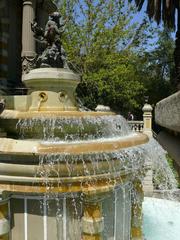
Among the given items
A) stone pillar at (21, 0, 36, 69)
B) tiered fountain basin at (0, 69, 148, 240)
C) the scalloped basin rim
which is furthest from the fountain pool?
stone pillar at (21, 0, 36, 69)

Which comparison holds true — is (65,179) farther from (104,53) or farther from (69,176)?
(104,53)

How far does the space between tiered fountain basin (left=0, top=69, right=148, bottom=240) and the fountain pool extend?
289 centimetres

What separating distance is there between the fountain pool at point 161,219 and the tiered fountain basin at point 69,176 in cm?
289

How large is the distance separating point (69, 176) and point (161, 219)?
5667 mm

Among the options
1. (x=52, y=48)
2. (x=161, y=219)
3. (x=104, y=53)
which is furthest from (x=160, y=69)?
(x=52, y=48)

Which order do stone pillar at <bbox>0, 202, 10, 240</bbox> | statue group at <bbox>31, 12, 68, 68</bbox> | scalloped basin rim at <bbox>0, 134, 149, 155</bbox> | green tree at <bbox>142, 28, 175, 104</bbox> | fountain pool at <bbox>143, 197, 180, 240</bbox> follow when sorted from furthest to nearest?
1. green tree at <bbox>142, 28, 175, 104</bbox>
2. fountain pool at <bbox>143, 197, 180, 240</bbox>
3. statue group at <bbox>31, 12, 68, 68</bbox>
4. stone pillar at <bbox>0, 202, 10, 240</bbox>
5. scalloped basin rim at <bbox>0, 134, 149, 155</bbox>

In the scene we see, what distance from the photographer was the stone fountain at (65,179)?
370 cm

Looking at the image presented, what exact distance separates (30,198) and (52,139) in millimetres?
919

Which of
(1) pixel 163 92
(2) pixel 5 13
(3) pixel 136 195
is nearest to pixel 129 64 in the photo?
(1) pixel 163 92

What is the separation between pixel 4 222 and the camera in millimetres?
3826

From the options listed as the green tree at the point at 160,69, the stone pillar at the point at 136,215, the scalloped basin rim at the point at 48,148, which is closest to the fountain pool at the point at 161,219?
the stone pillar at the point at 136,215

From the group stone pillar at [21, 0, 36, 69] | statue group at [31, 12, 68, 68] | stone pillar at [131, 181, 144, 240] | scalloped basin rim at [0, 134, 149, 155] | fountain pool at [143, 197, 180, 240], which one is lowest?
fountain pool at [143, 197, 180, 240]

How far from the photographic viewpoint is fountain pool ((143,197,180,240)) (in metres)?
7.35

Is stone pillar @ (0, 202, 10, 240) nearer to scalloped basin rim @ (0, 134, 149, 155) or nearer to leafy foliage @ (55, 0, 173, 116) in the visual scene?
scalloped basin rim @ (0, 134, 149, 155)
